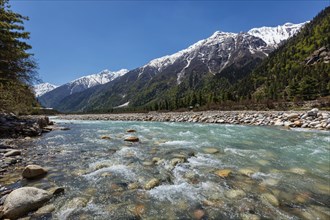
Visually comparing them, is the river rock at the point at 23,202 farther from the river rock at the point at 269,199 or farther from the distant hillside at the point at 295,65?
A: the distant hillside at the point at 295,65

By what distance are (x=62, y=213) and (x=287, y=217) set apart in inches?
226

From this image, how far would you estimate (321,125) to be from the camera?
71.8 feet

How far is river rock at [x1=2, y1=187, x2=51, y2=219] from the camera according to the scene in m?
4.78

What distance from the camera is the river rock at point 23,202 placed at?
478cm

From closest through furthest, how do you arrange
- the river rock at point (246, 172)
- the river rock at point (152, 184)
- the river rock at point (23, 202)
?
1. the river rock at point (23, 202)
2. the river rock at point (152, 184)
3. the river rock at point (246, 172)

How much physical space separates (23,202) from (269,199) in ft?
22.3

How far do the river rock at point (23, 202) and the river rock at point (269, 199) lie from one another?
634 cm

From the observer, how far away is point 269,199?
599 cm

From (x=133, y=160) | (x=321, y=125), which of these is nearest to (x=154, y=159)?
(x=133, y=160)

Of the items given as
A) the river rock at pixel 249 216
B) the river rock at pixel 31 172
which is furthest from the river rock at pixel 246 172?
the river rock at pixel 31 172

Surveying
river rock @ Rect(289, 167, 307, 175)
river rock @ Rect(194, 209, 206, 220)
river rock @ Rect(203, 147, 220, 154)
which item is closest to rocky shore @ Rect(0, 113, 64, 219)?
river rock @ Rect(194, 209, 206, 220)

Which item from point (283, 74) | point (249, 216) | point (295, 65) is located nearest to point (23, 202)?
point (249, 216)

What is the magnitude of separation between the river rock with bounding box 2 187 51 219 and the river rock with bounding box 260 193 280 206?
20.8 ft

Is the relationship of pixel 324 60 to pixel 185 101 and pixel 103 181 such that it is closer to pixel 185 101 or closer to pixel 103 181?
pixel 185 101
